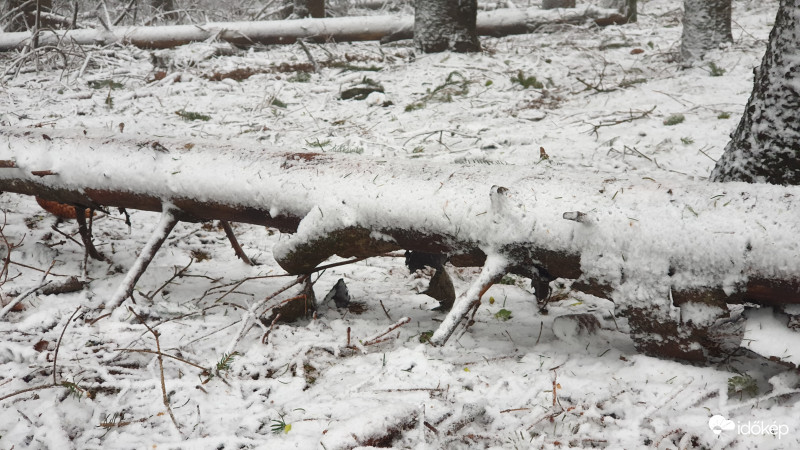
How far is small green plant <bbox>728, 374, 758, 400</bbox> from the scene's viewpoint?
1.54m

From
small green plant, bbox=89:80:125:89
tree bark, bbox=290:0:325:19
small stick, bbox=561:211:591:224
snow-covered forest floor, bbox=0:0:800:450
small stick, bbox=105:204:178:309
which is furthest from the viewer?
tree bark, bbox=290:0:325:19

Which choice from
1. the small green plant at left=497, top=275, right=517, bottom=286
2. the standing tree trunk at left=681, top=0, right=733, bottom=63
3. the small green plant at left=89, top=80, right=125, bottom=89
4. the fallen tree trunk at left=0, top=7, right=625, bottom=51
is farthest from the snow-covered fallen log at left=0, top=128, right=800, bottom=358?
the fallen tree trunk at left=0, top=7, right=625, bottom=51

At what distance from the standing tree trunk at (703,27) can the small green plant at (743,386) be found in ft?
15.8

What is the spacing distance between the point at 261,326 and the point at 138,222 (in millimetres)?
1732

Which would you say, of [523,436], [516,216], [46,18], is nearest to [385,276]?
[516,216]

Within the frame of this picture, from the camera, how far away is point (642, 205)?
1.69m

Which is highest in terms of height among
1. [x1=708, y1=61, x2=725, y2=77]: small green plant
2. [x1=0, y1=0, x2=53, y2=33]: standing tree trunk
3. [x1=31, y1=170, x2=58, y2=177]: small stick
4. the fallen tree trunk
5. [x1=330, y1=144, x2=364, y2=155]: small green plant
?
[x1=0, y1=0, x2=53, y2=33]: standing tree trunk

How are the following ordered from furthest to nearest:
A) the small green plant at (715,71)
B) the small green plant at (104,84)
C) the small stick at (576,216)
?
the small green plant at (104,84) → the small green plant at (715,71) → the small stick at (576,216)

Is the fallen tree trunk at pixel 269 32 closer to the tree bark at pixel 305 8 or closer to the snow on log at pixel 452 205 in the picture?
the tree bark at pixel 305 8

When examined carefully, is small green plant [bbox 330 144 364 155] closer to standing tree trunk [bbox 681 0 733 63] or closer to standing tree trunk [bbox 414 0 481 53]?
standing tree trunk [bbox 414 0 481 53]

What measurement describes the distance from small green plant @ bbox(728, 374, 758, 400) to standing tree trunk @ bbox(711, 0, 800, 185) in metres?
0.93

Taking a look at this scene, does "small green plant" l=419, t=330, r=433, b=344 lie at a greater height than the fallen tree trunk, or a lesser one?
lesser

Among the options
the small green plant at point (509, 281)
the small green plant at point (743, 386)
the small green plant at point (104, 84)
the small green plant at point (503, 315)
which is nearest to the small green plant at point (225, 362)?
the small green plant at point (503, 315)

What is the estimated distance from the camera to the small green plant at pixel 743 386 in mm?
1537
